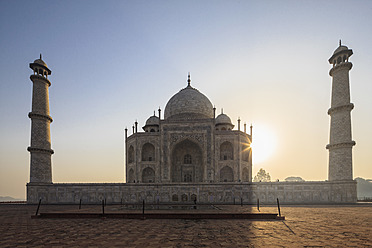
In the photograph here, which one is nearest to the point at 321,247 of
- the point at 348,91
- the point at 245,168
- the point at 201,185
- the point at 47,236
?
the point at 47,236

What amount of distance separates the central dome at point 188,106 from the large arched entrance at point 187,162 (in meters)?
5.01

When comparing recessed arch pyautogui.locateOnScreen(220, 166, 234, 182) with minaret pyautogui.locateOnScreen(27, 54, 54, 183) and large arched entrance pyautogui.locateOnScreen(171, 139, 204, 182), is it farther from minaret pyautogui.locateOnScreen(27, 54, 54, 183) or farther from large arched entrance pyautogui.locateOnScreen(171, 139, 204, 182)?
minaret pyautogui.locateOnScreen(27, 54, 54, 183)

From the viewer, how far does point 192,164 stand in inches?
1192

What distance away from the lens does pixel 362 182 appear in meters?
118

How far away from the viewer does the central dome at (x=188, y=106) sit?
112 feet

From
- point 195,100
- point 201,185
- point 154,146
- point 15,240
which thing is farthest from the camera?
point 195,100

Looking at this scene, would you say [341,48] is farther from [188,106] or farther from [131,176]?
[131,176]

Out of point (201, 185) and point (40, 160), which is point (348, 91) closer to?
point (201, 185)

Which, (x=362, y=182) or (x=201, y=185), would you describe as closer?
(x=201, y=185)

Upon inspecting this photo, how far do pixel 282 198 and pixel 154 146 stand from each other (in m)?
16.1

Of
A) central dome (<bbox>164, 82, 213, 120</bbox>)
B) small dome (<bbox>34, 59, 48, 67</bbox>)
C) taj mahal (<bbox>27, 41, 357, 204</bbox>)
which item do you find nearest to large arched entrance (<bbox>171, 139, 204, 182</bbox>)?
taj mahal (<bbox>27, 41, 357, 204</bbox>)

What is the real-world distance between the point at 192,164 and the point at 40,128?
18075mm

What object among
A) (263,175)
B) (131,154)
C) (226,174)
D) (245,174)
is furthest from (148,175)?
(263,175)

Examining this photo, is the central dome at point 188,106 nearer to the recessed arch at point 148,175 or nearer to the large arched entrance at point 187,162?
the large arched entrance at point 187,162
